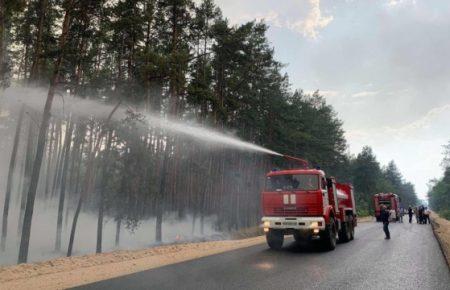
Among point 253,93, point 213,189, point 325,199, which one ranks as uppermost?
point 253,93

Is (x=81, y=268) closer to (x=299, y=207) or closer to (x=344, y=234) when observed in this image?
(x=299, y=207)

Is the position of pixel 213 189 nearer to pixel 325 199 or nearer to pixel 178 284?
pixel 325 199

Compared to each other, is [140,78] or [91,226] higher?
[140,78]

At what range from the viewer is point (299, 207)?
13617 millimetres

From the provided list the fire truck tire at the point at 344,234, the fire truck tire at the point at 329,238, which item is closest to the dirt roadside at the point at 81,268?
the fire truck tire at the point at 329,238

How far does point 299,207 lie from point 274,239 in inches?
78.3

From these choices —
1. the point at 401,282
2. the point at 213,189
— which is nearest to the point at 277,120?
the point at 213,189

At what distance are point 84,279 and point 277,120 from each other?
3717 centimetres

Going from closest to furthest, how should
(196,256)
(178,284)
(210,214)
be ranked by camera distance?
(178,284) → (196,256) → (210,214)

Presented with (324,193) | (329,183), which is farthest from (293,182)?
(329,183)

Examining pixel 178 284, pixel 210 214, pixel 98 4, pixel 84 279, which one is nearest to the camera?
pixel 178 284

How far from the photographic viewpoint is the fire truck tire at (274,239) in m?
14.5

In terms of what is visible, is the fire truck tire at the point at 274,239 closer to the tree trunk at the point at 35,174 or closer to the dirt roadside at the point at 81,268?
the dirt roadside at the point at 81,268

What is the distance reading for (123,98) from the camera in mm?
21188
